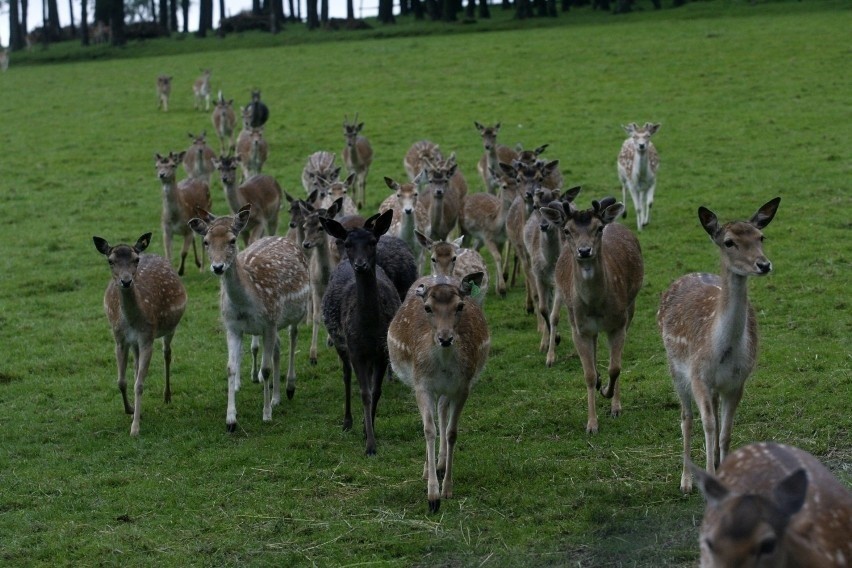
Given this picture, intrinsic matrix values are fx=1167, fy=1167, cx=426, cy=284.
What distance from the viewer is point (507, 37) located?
3734 cm

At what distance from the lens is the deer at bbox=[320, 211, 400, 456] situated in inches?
330

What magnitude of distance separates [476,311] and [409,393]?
6.81 feet

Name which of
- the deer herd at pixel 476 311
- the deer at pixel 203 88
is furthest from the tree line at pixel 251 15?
the deer herd at pixel 476 311

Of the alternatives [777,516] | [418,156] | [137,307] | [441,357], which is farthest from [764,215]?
[418,156]

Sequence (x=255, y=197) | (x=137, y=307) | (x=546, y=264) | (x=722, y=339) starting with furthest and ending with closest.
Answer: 1. (x=255, y=197)
2. (x=546, y=264)
3. (x=137, y=307)
4. (x=722, y=339)

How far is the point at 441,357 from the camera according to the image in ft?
23.3

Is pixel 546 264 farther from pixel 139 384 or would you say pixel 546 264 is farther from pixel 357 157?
pixel 357 157

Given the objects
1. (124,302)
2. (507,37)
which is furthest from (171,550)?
(507,37)

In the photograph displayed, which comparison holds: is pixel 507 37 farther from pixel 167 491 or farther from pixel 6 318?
pixel 167 491

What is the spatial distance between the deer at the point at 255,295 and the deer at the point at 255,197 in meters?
5.13

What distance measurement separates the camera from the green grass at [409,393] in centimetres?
679

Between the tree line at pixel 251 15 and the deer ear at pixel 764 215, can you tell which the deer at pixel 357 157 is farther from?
the tree line at pixel 251 15

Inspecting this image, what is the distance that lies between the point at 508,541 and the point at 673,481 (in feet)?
4.36

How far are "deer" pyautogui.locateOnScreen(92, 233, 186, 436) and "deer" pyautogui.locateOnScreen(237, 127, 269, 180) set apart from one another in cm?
1025
